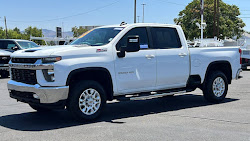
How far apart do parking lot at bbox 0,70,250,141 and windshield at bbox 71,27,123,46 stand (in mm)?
1631

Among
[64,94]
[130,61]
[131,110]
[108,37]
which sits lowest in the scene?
[131,110]

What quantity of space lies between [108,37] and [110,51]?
523mm

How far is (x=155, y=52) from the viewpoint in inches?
285

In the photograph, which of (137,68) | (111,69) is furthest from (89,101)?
(137,68)

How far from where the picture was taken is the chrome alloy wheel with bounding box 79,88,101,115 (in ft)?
20.5

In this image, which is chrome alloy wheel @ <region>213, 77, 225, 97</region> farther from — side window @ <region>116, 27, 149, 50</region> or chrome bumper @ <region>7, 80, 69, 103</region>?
chrome bumper @ <region>7, 80, 69, 103</region>

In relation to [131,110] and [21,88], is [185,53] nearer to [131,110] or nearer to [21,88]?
[131,110]

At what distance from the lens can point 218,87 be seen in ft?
28.4

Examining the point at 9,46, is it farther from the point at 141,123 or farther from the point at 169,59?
the point at 141,123

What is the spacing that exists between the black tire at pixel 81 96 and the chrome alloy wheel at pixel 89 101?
2cm

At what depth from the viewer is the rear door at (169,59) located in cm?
737

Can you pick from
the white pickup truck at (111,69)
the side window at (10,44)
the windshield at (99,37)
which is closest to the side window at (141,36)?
the white pickup truck at (111,69)

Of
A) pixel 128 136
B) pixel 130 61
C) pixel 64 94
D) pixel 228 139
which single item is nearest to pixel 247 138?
pixel 228 139

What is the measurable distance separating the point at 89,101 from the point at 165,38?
2.59 meters
